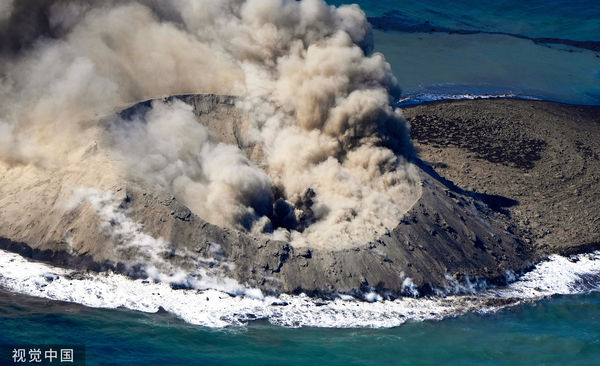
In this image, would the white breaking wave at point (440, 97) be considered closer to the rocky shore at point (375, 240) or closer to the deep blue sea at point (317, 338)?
the rocky shore at point (375, 240)

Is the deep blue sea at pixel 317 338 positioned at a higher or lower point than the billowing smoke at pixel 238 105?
lower

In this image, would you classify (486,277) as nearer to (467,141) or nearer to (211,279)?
(211,279)

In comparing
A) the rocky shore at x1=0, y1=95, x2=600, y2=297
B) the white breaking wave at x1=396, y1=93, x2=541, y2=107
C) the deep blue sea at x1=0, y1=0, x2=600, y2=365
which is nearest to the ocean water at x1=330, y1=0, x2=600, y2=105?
the white breaking wave at x1=396, y1=93, x2=541, y2=107

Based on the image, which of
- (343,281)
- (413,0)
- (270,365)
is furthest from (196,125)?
(413,0)

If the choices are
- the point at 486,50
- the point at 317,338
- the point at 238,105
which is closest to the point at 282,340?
the point at 317,338

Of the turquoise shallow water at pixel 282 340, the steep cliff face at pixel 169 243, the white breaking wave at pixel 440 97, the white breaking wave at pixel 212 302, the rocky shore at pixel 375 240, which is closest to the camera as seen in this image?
the turquoise shallow water at pixel 282 340

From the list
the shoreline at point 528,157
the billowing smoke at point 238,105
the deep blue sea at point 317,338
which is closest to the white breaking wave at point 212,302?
the deep blue sea at point 317,338
